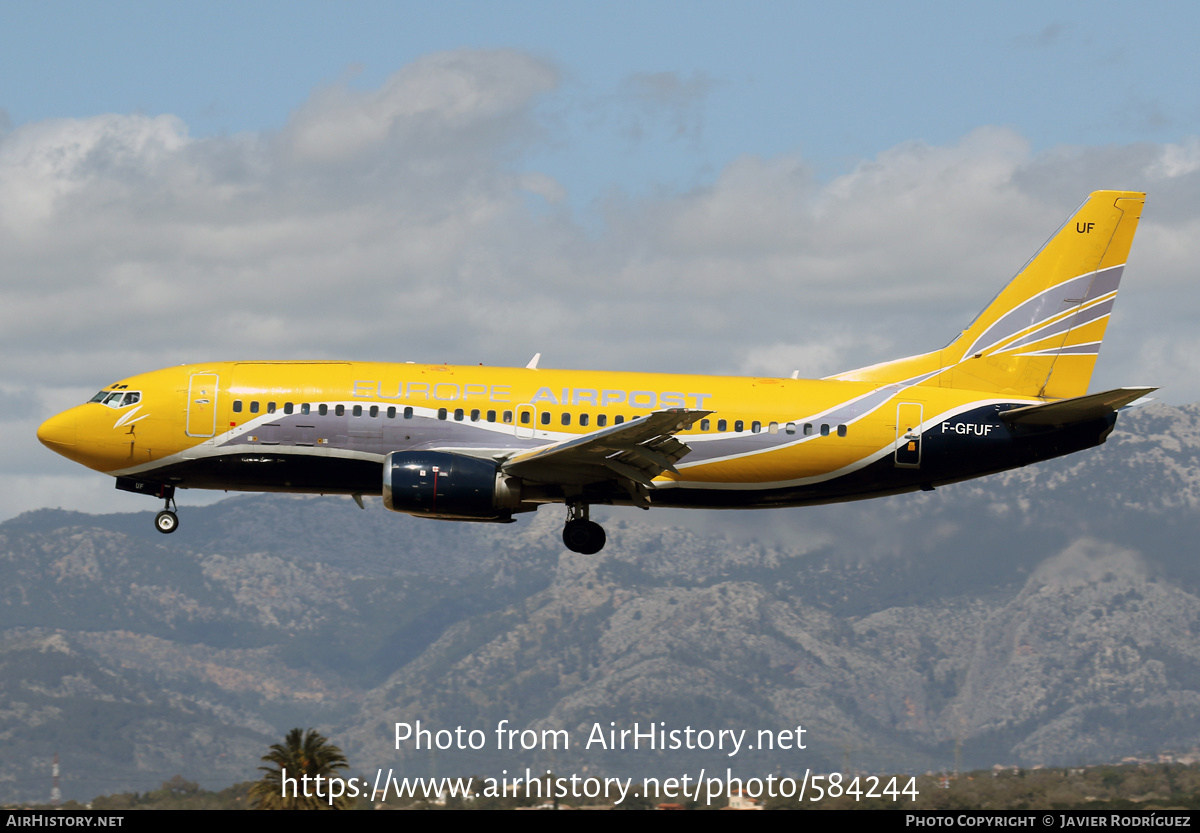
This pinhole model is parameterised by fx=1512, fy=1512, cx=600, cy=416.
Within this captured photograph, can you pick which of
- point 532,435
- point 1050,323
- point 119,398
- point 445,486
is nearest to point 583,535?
point 532,435

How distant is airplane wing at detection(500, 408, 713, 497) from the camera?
44031 mm

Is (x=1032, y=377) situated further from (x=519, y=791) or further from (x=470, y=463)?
(x=519, y=791)

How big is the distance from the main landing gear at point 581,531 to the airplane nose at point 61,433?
16232mm

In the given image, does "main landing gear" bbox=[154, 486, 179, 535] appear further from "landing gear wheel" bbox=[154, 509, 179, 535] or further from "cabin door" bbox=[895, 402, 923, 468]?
"cabin door" bbox=[895, 402, 923, 468]

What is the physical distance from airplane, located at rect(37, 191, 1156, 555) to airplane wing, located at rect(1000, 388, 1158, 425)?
6cm

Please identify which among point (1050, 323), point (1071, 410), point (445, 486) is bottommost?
point (445, 486)

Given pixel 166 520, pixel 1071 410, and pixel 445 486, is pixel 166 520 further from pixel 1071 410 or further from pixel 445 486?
pixel 1071 410

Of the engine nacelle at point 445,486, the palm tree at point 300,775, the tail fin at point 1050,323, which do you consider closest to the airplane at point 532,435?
the engine nacelle at point 445,486

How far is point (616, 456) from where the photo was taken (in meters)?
45.8

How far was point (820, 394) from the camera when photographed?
49.0 m

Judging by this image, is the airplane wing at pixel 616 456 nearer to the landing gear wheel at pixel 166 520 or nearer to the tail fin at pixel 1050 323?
the tail fin at pixel 1050 323

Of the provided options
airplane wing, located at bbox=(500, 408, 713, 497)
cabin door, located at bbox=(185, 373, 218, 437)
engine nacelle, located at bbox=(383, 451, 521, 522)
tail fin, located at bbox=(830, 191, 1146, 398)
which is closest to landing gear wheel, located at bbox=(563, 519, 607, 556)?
airplane wing, located at bbox=(500, 408, 713, 497)

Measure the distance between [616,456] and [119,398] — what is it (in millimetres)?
16483
